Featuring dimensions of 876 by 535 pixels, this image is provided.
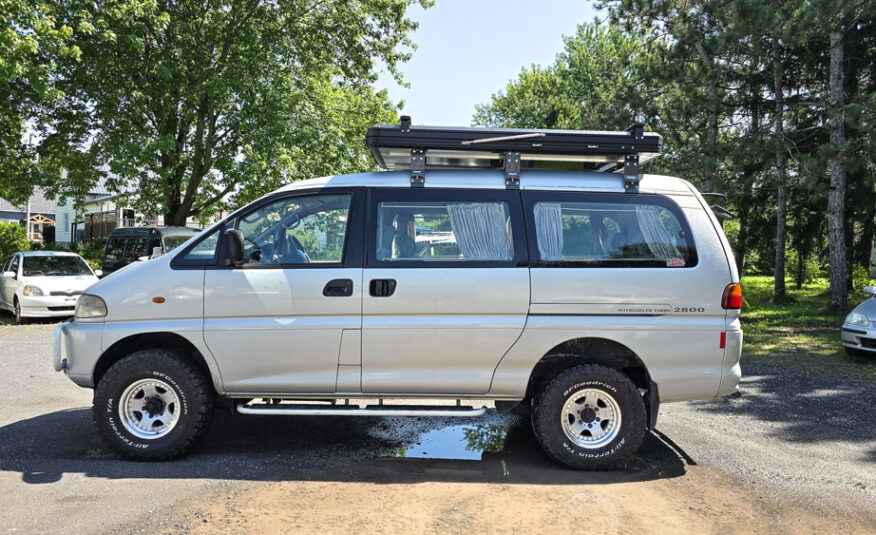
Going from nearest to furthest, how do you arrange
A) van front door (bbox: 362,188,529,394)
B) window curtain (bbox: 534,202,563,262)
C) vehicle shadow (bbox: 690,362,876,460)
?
van front door (bbox: 362,188,529,394)
window curtain (bbox: 534,202,563,262)
vehicle shadow (bbox: 690,362,876,460)

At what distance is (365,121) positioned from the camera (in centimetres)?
2219

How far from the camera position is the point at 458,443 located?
556 cm

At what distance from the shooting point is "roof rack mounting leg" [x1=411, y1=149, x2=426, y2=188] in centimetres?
504

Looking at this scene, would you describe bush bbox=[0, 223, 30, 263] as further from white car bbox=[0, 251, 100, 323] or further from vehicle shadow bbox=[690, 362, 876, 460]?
vehicle shadow bbox=[690, 362, 876, 460]

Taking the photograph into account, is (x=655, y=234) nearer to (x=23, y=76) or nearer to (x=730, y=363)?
(x=730, y=363)

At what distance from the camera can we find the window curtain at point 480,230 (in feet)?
16.1

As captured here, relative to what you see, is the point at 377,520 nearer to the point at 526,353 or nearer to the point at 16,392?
the point at 526,353

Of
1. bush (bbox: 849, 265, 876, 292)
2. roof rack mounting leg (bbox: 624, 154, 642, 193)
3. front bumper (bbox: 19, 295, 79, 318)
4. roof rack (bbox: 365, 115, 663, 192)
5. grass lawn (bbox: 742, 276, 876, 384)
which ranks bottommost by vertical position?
grass lawn (bbox: 742, 276, 876, 384)

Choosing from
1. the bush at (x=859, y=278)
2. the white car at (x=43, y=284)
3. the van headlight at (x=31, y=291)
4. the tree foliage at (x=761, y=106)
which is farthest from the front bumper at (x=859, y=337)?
the van headlight at (x=31, y=291)

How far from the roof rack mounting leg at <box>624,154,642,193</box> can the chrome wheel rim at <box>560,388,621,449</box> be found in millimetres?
1561

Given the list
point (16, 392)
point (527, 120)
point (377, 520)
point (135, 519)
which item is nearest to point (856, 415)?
point (377, 520)

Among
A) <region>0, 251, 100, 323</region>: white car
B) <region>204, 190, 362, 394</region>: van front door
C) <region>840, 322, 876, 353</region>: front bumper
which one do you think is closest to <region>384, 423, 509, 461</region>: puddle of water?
<region>204, 190, 362, 394</region>: van front door

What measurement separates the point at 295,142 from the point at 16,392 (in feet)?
41.3

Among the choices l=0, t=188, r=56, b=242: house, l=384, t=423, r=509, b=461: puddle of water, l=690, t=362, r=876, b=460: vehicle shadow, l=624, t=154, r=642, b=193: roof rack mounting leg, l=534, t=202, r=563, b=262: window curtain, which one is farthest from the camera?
l=0, t=188, r=56, b=242: house
